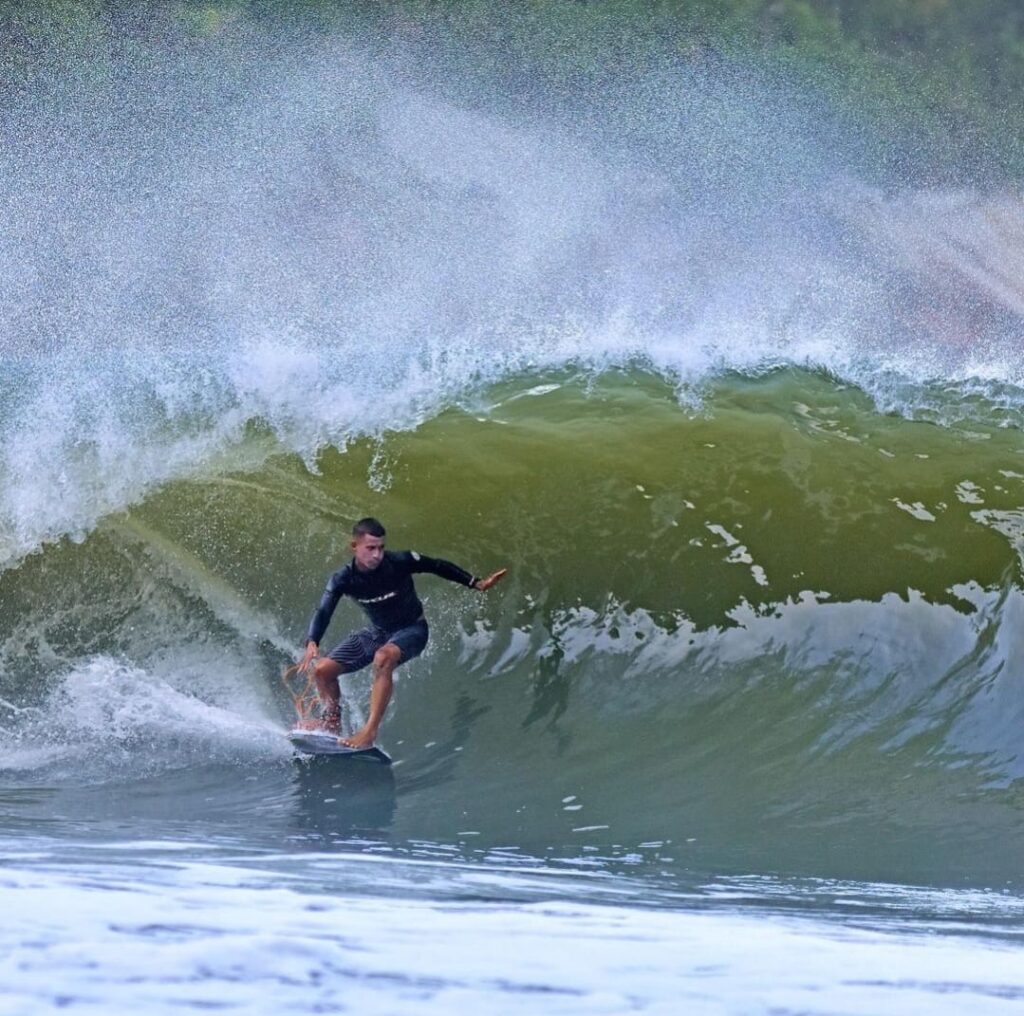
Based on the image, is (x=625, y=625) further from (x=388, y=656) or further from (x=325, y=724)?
(x=325, y=724)

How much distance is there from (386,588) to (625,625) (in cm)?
149

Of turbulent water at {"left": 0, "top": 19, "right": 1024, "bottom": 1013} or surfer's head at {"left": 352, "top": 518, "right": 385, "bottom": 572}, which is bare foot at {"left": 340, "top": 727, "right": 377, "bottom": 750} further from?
surfer's head at {"left": 352, "top": 518, "right": 385, "bottom": 572}

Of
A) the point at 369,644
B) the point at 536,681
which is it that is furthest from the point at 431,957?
the point at 536,681

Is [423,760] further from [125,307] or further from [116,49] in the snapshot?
[116,49]

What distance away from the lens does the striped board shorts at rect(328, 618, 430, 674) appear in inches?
252

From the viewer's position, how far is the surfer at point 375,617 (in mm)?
6238

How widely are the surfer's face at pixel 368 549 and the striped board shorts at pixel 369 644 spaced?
36 cm

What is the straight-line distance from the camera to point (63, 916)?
3.43m

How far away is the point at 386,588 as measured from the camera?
638cm

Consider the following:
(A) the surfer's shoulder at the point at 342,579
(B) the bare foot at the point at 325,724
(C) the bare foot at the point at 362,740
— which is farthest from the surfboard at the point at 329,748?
(A) the surfer's shoulder at the point at 342,579

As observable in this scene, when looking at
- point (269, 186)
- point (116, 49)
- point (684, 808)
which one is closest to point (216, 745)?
point (684, 808)

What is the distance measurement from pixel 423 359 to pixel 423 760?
133 inches

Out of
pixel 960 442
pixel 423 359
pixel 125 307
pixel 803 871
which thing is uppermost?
pixel 125 307

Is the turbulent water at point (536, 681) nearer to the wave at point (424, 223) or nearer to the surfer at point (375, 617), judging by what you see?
the surfer at point (375, 617)
